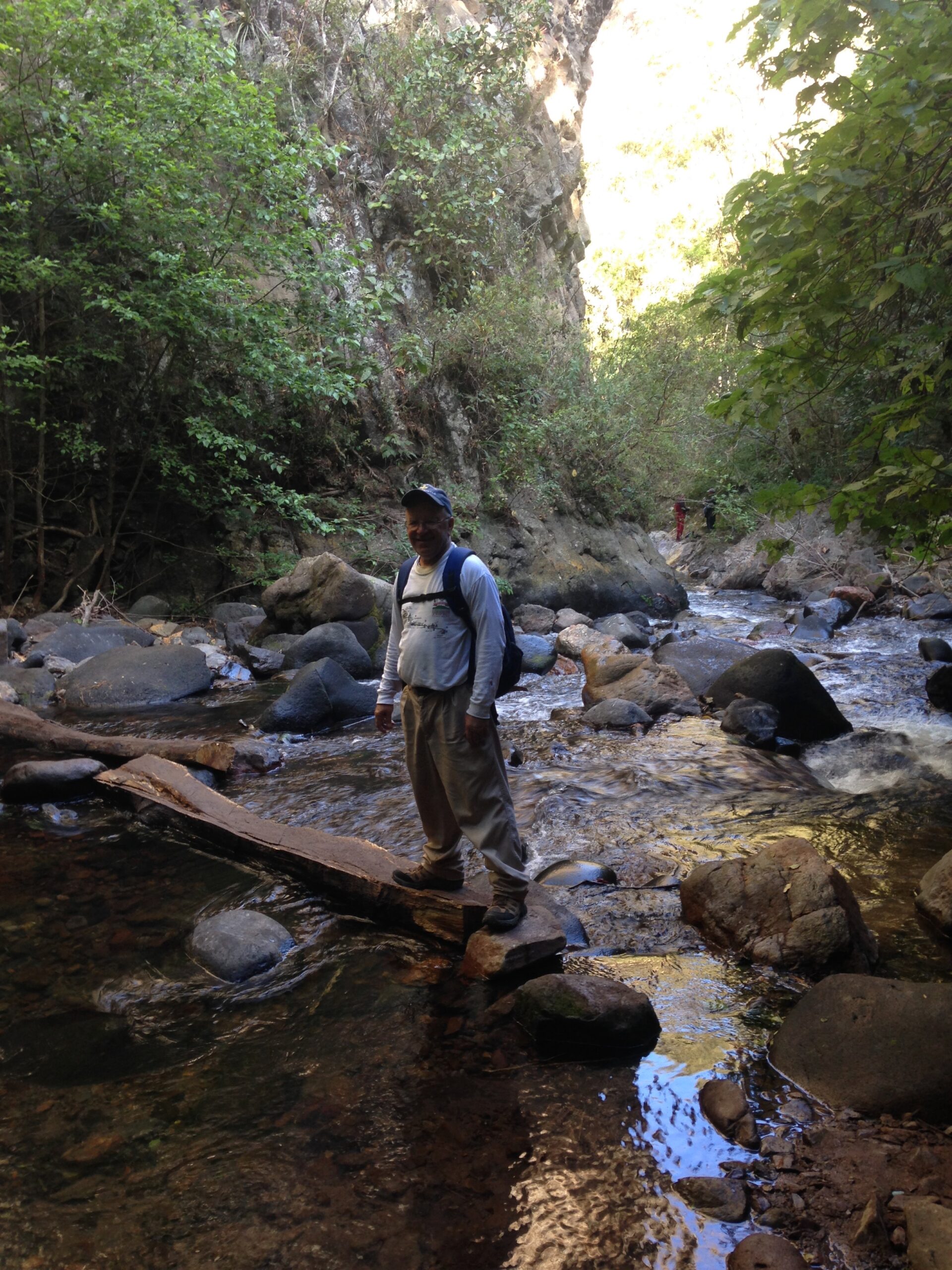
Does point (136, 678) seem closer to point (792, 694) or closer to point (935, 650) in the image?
point (792, 694)

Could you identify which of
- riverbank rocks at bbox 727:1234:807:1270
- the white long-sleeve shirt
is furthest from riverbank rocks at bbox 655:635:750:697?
riverbank rocks at bbox 727:1234:807:1270

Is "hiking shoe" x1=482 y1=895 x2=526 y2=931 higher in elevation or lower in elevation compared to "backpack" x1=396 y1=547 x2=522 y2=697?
lower

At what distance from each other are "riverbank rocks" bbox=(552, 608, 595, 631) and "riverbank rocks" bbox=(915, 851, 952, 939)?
31.4 ft

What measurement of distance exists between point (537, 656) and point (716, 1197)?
9012mm

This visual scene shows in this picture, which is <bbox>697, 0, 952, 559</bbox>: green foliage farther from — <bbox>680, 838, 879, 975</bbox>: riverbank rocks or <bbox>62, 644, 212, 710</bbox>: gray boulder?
<bbox>62, 644, 212, 710</bbox>: gray boulder

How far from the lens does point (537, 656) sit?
1123cm

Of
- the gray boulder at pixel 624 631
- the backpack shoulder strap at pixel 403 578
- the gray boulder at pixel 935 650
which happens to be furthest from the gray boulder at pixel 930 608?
the backpack shoulder strap at pixel 403 578

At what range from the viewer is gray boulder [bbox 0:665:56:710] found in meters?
8.66

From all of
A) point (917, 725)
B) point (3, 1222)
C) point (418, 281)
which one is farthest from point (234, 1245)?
point (418, 281)

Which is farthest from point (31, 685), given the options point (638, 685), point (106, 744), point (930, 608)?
point (930, 608)

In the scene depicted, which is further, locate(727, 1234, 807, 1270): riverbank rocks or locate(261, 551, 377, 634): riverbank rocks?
locate(261, 551, 377, 634): riverbank rocks

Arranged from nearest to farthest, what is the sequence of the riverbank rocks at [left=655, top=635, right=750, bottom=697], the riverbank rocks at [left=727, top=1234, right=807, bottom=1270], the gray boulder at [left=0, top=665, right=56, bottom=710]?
the riverbank rocks at [left=727, top=1234, right=807, bottom=1270] → the gray boulder at [left=0, top=665, right=56, bottom=710] → the riverbank rocks at [left=655, top=635, right=750, bottom=697]

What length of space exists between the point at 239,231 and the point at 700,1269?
12301mm

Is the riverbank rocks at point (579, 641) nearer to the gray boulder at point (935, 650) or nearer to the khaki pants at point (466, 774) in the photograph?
the gray boulder at point (935, 650)
